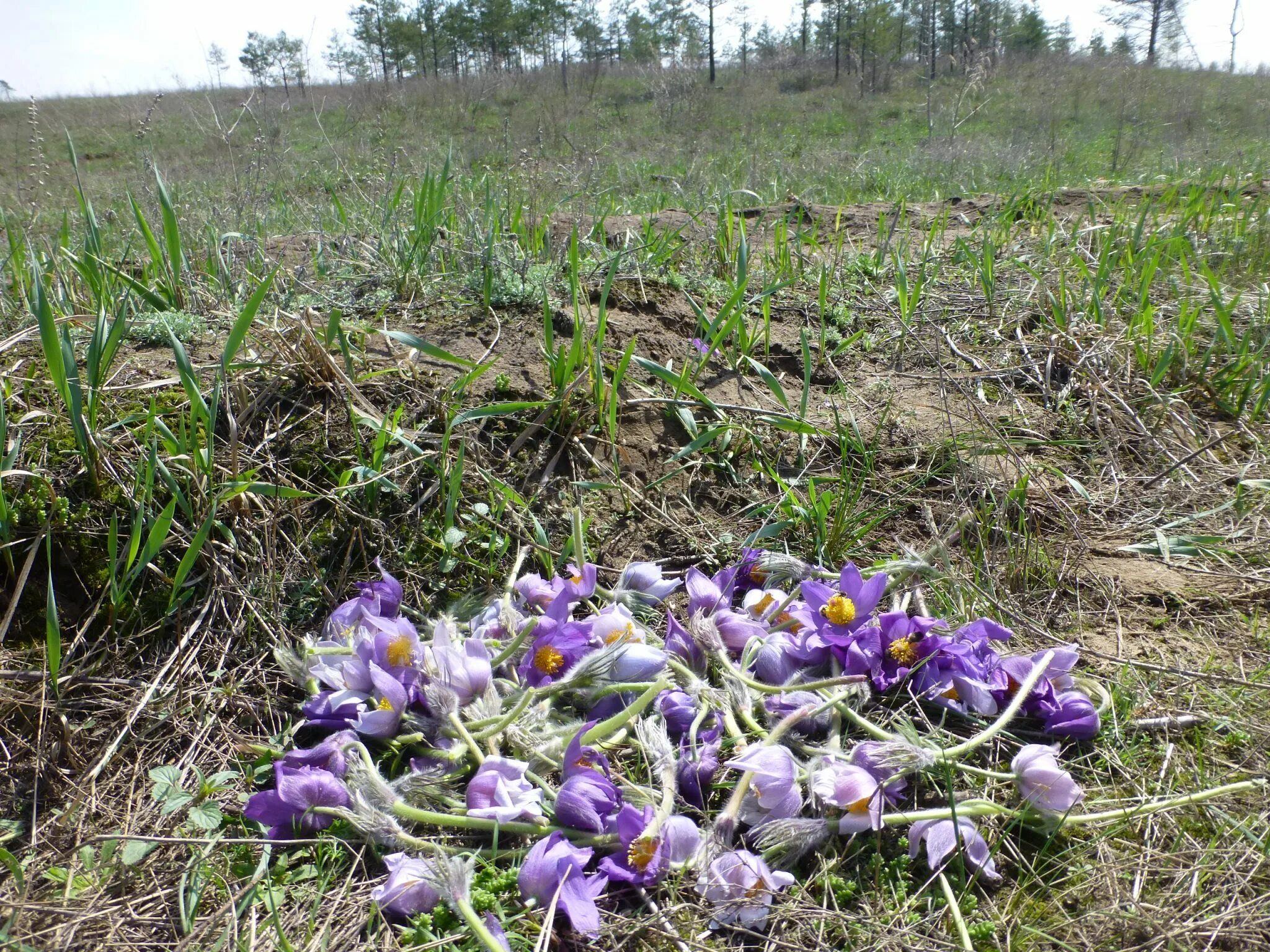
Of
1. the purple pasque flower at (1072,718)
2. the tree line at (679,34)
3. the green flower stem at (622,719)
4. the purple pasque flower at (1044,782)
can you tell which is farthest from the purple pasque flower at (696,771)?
the tree line at (679,34)

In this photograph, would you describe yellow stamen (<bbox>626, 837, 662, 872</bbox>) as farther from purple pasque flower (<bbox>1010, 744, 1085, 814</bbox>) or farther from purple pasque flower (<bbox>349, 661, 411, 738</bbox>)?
purple pasque flower (<bbox>1010, 744, 1085, 814</bbox>)

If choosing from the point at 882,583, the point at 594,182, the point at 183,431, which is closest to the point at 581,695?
the point at 882,583

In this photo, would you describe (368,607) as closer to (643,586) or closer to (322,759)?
(322,759)

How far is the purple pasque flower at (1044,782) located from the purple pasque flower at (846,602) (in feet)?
1.15

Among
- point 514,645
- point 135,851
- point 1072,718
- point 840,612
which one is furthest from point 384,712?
point 1072,718

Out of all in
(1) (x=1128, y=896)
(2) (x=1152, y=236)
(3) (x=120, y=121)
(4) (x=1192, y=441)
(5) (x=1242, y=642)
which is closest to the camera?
Result: (1) (x=1128, y=896)

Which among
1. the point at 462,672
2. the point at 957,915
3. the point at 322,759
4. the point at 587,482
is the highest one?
the point at 587,482

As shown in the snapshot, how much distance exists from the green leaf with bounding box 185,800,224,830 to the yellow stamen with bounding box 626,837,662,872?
668mm

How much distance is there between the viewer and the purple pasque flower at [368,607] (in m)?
1.59

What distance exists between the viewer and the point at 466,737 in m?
1.28

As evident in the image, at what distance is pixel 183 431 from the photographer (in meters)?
1.67

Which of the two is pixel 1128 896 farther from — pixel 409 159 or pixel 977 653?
pixel 409 159

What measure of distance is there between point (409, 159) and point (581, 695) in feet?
11.3

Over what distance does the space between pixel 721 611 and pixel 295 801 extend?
0.85m
